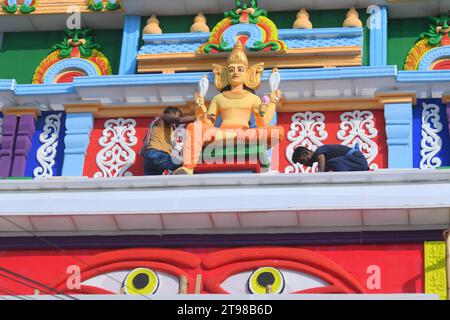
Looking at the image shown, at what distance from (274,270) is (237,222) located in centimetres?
55

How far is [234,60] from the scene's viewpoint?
14.1 m

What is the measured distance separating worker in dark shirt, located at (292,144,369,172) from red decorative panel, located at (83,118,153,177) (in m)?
1.88

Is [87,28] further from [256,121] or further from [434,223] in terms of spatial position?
[434,223]

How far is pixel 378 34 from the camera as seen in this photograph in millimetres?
14875

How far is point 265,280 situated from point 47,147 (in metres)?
3.49

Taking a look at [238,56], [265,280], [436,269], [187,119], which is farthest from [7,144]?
[436,269]

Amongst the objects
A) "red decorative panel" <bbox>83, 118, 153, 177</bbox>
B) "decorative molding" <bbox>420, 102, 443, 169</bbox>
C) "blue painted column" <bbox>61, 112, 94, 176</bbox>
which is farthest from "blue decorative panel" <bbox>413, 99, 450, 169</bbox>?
"blue painted column" <bbox>61, 112, 94, 176</bbox>

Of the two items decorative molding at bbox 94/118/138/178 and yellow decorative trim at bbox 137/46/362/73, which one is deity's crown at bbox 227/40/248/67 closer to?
yellow decorative trim at bbox 137/46/362/73

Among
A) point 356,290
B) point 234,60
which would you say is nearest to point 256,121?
point 234,60

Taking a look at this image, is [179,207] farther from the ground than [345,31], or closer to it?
closer to it

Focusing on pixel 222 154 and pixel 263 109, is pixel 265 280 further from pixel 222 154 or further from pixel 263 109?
pixel 263 109

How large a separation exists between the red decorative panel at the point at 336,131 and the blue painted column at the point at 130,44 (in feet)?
6.11

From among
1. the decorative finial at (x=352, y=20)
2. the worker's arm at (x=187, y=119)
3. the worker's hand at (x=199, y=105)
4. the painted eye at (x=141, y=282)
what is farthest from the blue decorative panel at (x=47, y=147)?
the decorative finial at (x=352, y=20)

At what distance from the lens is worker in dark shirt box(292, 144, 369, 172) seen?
1324cm
